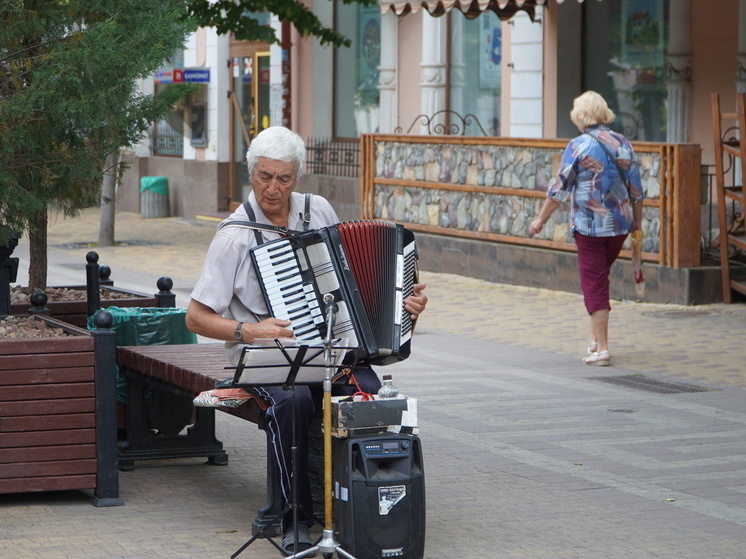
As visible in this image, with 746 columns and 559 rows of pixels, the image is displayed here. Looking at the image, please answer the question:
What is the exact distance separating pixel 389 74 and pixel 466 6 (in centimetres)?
628

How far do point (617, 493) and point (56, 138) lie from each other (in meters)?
3.11

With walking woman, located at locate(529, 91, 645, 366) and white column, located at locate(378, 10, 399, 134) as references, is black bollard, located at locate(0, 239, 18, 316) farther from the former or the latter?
white column, located at locate(378, 10, 399, 134)

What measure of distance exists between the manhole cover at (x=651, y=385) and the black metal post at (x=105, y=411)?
4048 mm

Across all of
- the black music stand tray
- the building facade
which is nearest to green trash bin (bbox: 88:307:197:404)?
the black music stand tray

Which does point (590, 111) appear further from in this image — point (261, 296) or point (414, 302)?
point (261, 296)

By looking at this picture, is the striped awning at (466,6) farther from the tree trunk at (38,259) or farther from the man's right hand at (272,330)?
the man's right hand at (272,330)

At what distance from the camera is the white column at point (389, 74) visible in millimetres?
20438

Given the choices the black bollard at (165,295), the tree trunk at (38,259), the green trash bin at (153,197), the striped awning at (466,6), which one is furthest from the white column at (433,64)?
the black bollard at (165,295)

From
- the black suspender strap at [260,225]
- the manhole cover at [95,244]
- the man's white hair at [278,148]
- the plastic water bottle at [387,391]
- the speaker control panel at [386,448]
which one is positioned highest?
the man's white hair at [278,148]

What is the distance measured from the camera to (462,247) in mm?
15141

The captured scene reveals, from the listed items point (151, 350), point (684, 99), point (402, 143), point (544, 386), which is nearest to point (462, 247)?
point (402, 143)

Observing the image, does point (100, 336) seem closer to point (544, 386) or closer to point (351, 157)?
point (544, 386)

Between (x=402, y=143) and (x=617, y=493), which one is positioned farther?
(x=402, y=143)

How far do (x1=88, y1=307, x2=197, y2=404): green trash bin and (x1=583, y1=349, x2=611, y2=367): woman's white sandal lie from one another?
355 centimetres
